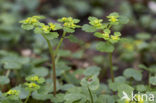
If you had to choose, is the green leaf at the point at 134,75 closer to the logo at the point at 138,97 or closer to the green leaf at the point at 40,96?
the logo at the point at 138,97

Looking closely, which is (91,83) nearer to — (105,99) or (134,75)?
(105,99)

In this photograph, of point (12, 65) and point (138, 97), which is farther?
point (12, 65)

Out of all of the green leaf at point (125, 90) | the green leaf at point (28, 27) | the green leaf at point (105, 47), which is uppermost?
the green leaf at point (28, 27)

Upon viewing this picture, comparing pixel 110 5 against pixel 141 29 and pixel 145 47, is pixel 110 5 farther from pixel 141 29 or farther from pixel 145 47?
pixel 145 47

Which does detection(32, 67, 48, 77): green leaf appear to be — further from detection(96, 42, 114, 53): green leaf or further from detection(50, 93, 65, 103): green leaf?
detection(96, 42, 114, 53): green leaf

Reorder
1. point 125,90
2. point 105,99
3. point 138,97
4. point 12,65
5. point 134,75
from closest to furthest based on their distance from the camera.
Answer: point 138,97 → point 125,90 → point 105,99 → point 134,75 → point 12,65

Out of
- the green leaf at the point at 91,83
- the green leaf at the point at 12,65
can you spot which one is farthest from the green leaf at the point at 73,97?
the green leaf at the point at 12,65

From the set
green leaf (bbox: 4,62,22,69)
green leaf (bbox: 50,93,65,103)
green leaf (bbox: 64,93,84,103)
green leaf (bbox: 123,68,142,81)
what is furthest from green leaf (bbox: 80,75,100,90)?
green leaf (bbox: 4,62,22,69)

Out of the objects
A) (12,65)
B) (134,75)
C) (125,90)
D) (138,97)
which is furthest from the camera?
(12,65)

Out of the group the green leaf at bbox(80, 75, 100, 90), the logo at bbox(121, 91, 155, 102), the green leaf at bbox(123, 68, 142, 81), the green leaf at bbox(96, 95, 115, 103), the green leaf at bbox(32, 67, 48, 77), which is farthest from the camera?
the green leaf at bbox(32, 67, 48, 77)

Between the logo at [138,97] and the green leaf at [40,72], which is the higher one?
the green leaf at [40,72]

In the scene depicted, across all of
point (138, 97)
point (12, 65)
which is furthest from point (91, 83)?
point (12, 65)
